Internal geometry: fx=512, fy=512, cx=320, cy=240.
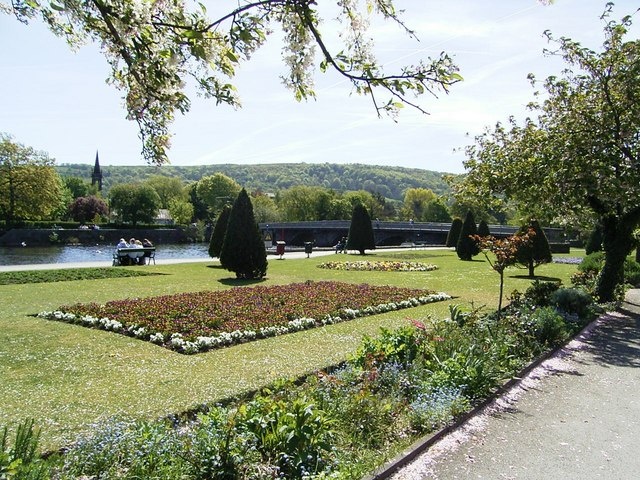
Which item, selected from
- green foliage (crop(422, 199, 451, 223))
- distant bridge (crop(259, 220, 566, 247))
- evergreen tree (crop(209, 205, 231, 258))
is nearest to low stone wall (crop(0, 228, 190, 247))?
distant bridge (crop(259, 220, 566, 247))

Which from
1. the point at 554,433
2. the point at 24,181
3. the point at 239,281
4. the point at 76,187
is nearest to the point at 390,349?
the point at 554,433

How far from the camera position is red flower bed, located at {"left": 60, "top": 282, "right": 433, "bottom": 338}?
962 centimetres

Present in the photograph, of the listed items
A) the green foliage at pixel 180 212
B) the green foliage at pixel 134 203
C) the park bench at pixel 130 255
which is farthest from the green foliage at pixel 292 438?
the green foliage at pixel 134 203

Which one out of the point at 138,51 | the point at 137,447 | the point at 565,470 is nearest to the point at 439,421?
the point at 565,470

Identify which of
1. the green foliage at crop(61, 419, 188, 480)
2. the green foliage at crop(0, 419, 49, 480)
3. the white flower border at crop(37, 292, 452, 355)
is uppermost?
the green foliage at crop(0, 419, 49, 480)

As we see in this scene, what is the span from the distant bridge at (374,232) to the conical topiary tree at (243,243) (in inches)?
1747

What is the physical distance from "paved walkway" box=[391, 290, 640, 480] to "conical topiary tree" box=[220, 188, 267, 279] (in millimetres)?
12044

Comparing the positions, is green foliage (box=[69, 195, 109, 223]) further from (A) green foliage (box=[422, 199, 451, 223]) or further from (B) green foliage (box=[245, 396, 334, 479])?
(B) green foliage (box=[245, 396, 334, 479])

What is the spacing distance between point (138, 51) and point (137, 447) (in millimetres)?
2963

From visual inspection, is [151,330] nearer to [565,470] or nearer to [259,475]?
[259,475]

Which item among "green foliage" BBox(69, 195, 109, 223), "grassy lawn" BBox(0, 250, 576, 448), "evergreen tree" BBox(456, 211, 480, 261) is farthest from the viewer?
"green foliage" BBox(69, 195, 109, 223)

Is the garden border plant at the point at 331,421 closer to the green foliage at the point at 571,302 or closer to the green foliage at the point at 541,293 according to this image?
the green foliage at the point at 571,302

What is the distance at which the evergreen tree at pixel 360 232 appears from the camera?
34.6m

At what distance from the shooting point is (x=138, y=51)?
2381 millimetres
